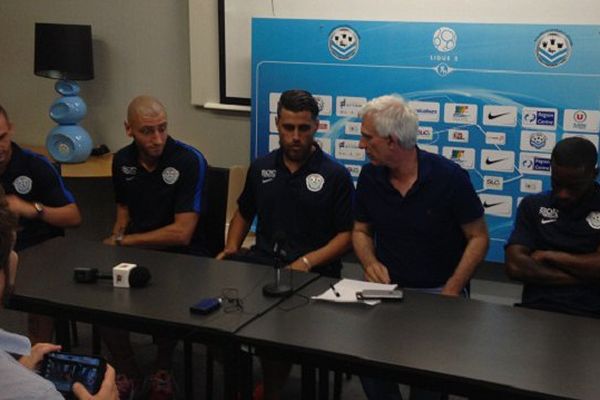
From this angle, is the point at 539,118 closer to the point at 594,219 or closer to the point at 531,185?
the point at 531,185

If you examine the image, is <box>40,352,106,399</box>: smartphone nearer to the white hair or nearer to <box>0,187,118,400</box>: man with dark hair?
<box>0,187,118,400</box>: man with dark hair

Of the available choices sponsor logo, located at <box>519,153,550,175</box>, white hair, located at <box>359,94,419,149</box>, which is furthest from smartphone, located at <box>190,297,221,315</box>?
sponsor logo, located at <box>519,153,550,175</box>

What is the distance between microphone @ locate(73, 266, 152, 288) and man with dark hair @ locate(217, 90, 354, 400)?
2.42ft

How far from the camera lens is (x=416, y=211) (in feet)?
9.96

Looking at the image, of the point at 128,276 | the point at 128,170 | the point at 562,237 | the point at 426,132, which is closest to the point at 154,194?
the point at 128,170

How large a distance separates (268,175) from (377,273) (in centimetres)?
73

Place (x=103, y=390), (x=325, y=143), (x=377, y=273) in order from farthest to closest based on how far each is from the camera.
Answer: (x=325, y=143)
(x=377, y=273)
(x=103, y=390)

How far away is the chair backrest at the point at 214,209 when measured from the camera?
3.67 metres

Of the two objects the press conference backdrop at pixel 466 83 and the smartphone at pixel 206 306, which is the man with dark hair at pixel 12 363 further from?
the press conference backdrop at pixel 466 83

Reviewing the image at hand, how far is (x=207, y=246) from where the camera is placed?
3.74 m

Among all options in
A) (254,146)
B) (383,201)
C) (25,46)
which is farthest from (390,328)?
(25,46)

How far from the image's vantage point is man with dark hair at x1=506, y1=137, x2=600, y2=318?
2.91 meters

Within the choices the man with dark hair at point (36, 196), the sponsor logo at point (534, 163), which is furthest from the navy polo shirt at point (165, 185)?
the sponsor logo at point (534, 163)

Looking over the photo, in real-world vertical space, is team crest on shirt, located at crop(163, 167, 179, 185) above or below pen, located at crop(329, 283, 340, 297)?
above
